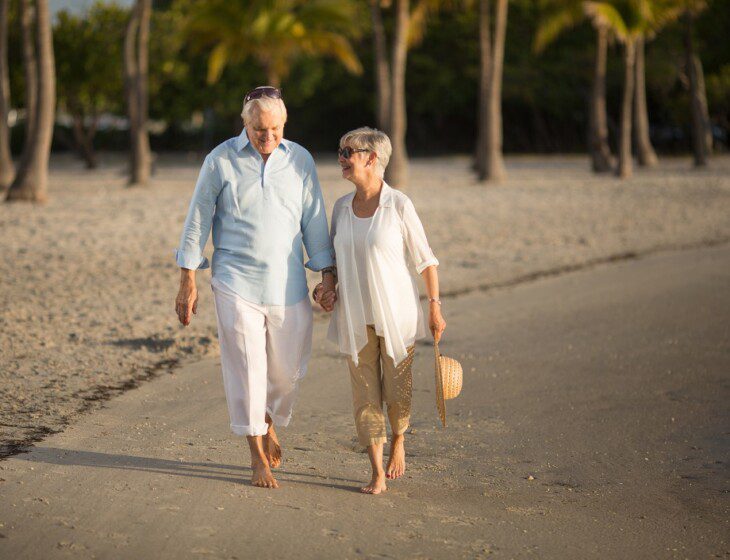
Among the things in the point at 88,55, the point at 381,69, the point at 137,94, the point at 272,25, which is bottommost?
the point at 137,94

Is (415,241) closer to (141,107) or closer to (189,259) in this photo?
(189,259)

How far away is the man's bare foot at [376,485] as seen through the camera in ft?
15.6

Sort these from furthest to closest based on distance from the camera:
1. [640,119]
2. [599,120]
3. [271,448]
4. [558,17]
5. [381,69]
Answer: [640,119], [599,120], [558,17], [381,69], [271,448]

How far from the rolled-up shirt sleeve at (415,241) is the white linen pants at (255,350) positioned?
0.52m

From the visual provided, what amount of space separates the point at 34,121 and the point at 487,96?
1077cm

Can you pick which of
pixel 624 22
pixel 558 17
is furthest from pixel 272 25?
pixel 624 22

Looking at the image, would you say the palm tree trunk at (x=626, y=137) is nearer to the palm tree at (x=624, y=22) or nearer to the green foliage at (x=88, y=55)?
the palm tree at (x=624, y=22)

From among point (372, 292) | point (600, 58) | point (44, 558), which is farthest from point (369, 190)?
point (600, 58)

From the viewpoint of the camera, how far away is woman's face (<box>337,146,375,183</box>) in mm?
4598

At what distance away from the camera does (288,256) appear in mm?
4715

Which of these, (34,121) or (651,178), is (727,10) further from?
(34,121)

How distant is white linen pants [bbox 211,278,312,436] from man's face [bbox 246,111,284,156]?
0.60 m

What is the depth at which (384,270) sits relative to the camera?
462 cm

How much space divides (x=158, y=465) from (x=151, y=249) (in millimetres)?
8828
